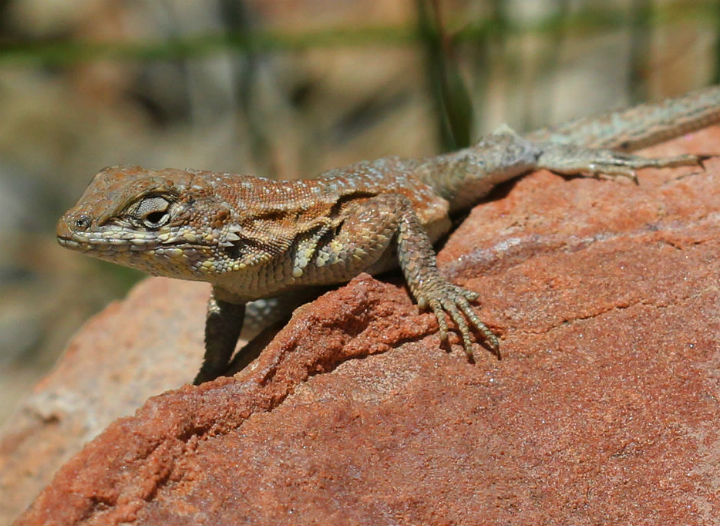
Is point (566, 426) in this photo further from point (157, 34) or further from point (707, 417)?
point (157, 34)

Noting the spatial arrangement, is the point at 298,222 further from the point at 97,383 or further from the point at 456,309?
the point at 97,383

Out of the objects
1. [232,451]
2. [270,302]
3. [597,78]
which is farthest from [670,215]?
[597,78]

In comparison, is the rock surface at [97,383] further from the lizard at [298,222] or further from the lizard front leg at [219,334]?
the lizard at [298,222]

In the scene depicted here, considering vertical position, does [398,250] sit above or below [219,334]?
above

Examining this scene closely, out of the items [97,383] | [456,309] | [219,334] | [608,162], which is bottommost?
[97,383]

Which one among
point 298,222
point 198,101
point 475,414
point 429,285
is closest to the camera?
point 475,414

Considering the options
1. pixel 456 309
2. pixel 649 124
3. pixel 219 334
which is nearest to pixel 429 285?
pixel 456 309
